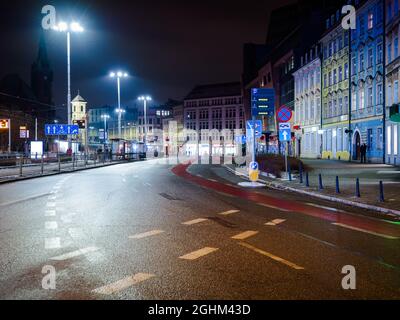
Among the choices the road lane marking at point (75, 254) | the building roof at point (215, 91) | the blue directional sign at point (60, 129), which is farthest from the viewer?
the building roof at point (215, 91)

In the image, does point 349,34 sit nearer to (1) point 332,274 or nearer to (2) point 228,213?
(2) point 228,213

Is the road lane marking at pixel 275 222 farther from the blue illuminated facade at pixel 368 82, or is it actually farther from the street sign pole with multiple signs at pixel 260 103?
the blue illuminated facade at pixel 368 82

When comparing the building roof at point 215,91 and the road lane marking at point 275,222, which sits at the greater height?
the building roof at point 215,91

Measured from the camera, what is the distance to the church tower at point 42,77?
629 ft

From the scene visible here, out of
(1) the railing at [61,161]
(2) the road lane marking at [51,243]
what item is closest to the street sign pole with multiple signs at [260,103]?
(2) the road lane marking at [51,243]

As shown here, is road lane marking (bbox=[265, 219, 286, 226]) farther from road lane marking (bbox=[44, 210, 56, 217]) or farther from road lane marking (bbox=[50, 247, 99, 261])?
road lane marking (bbox=[44, 210, 56, 217])

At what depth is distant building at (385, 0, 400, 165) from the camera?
36875 millimetres

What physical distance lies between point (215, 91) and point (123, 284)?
142 meters

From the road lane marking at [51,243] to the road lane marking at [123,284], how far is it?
8.30 ft

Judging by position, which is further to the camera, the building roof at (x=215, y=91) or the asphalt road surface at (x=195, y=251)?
the building roof at (x=215, y=91)

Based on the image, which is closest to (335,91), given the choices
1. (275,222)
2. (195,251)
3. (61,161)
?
(61,161)

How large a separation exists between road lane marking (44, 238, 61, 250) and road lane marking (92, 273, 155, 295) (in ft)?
8.30

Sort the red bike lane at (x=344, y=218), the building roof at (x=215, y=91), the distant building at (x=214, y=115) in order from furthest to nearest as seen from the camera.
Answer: the building roof at (x=215, y=91) → the distant building at (x=214, y=115) → the red bike lane at (x=344, y=218)

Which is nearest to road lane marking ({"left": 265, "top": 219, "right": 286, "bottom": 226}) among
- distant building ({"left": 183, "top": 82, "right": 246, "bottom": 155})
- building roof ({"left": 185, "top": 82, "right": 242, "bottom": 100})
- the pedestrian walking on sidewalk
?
the pedestrian walking on sidewalk
